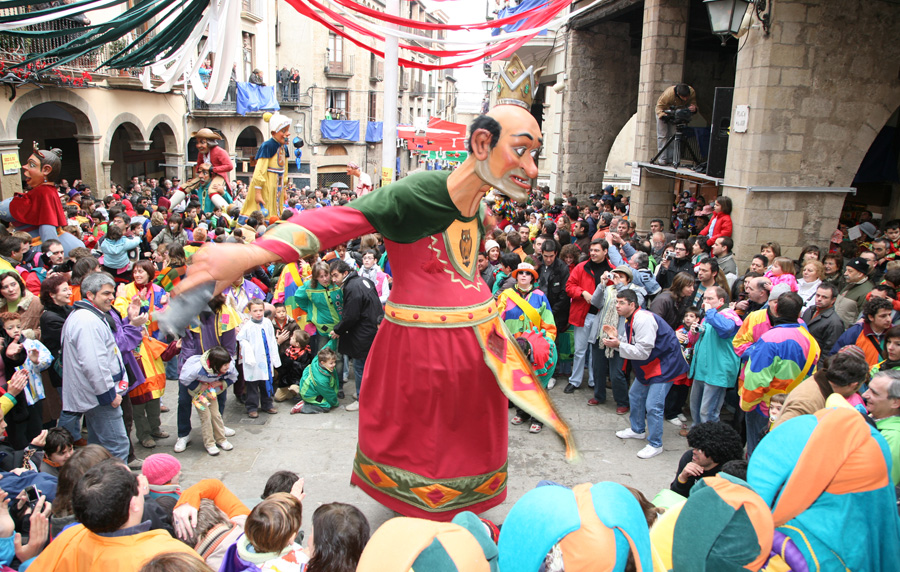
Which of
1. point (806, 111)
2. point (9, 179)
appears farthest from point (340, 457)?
point (9, 179)

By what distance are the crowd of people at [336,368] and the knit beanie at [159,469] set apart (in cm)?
1

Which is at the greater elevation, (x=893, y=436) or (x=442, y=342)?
(x=442, y=342)

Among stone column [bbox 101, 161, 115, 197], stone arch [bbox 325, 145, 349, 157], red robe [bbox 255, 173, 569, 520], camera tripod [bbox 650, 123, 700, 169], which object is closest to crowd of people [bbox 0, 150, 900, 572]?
red robe [bbox 255, 173, 569, 520]

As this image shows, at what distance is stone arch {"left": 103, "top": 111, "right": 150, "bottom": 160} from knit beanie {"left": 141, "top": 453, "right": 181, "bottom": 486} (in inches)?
620

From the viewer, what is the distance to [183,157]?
2080cm

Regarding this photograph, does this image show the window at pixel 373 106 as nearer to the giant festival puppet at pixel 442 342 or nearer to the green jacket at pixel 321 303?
the green jacket at pixel 321 303

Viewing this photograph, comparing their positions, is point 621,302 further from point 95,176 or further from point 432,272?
point 95,176

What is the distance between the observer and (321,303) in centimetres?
670

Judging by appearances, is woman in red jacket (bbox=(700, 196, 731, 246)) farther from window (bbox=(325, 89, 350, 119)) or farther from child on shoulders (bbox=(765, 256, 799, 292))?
window (bbox=(325, 89, 350, 119))

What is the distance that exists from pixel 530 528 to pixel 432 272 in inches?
76.5

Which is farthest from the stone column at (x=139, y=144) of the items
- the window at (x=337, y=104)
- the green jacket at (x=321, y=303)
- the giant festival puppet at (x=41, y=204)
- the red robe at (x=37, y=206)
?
the green jacket at (x=321, y=303)

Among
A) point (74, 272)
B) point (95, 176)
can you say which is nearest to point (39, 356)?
point (74, 272)

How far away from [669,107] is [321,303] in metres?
7.13

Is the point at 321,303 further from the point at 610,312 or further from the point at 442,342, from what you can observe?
the point at 442,342
